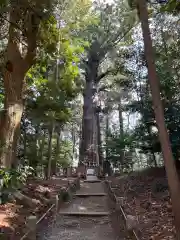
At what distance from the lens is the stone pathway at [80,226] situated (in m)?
5.86

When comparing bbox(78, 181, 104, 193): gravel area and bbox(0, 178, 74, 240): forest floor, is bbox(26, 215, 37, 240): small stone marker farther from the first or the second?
bbox(78, 181, 104, 193): gravel area

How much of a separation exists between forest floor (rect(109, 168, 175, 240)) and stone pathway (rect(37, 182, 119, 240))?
0.77m

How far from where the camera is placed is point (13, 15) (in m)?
7.23

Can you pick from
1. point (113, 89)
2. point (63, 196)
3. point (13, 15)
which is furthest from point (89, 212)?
point (113, 89)

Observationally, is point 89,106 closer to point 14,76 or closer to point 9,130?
point 14,76

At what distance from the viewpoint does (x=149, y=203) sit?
7.99m

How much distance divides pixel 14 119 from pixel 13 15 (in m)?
2.83

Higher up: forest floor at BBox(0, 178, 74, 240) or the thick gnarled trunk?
the thick gnarled trunk

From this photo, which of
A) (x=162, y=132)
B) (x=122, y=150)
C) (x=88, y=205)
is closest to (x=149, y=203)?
(x=88, y=205)

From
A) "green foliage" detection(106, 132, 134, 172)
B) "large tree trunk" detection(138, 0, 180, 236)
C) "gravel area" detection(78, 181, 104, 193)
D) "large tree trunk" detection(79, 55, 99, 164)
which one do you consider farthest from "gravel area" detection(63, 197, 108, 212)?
"large tree trunk" detection(79, 55, 99, 164)

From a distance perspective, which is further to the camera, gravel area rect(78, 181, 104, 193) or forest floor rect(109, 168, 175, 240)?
gravel area rect(78, 181, 104, 193)

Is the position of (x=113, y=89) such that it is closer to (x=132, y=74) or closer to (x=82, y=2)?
(x=132, y=74)

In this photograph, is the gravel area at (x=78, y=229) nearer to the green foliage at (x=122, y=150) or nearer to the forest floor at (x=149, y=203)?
the forest floor at (x=149, y=203)

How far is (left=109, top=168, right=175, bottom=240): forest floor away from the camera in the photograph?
5.78 m
